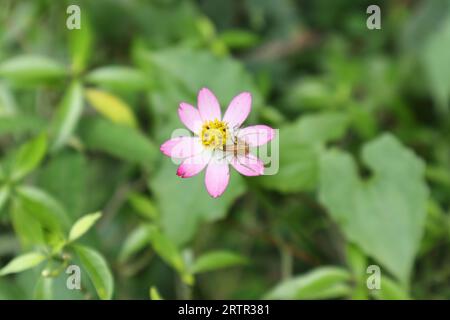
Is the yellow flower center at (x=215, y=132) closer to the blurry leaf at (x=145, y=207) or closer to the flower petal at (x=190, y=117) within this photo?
the flower petal at (x=190, y=117)

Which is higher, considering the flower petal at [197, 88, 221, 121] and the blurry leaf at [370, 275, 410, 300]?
the flower petal at [197, 88, 221, 121]

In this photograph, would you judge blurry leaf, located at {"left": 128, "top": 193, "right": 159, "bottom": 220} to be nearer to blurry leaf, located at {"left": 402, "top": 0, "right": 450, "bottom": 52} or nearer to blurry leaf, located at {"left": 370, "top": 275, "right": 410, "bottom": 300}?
blurry leaf, located at {"left": 370, "top": 275, "right": 410, "bottom": 300}

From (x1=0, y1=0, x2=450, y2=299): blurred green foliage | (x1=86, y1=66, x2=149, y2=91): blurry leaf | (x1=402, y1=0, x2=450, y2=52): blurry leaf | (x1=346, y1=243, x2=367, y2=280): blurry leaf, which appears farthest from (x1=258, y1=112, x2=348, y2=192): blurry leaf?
(x1=402, y1=0, x2=450, y2=52): blurry leaf

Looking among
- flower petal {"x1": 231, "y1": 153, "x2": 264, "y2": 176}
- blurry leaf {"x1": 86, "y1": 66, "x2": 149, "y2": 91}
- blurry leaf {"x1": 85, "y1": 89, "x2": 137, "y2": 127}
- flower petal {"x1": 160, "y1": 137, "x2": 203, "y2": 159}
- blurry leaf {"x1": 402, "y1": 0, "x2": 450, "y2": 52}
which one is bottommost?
flower petal {"x1": 231, "y1": 153, "x2": 264, "y2": 176}

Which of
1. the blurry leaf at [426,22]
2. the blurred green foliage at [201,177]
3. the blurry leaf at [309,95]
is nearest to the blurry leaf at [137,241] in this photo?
the blurred green foliage at [201,177]

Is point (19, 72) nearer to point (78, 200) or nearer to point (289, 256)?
point (78, 200)
